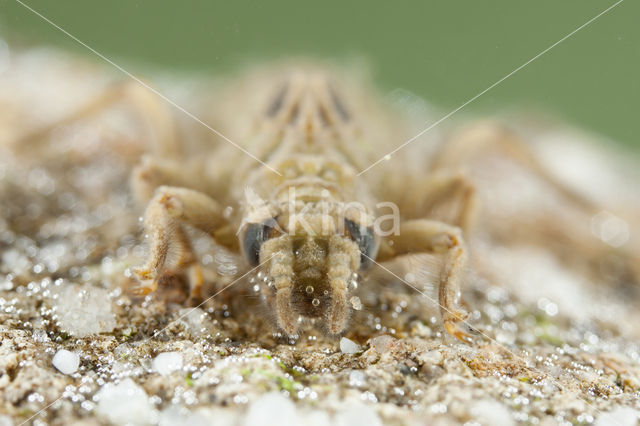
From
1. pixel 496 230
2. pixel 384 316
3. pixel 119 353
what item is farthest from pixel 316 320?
pixel 496 230

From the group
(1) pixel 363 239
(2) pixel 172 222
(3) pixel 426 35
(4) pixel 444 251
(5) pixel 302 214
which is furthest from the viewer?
(3) pixel 426 35

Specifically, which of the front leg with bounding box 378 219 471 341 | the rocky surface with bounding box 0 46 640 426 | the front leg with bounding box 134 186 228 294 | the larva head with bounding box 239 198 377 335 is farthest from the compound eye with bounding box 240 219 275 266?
the front leg with bounding box 378 219 471 341

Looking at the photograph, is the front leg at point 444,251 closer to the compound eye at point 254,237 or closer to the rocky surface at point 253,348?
the rocky surface at point 253,348

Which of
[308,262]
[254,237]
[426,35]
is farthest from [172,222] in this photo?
[426,35]

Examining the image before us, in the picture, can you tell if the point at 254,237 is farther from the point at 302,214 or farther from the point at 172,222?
the point at 172,222

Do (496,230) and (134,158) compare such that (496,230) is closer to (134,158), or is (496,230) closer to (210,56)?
(210,56)

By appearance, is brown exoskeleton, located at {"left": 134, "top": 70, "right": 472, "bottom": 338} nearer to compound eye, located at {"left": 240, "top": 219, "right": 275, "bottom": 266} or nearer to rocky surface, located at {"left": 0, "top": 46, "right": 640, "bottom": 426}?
compound eye, located at {"left": 240, "top": 219, "right": 275, "bottom": 266}

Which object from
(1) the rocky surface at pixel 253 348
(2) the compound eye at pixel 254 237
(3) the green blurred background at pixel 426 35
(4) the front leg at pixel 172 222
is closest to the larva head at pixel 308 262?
(2) the compound eye at pixel 254 237
